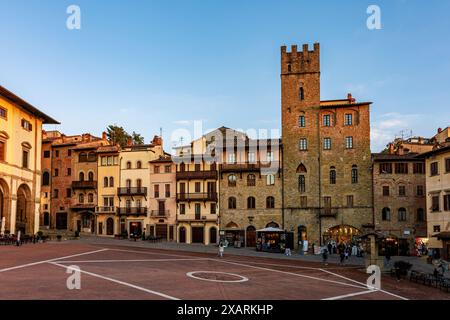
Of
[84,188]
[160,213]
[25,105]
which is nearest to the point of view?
[25,105]

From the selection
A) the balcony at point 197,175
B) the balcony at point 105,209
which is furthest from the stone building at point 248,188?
the balcony at point 105,209

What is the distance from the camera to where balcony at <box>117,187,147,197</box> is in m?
57.4

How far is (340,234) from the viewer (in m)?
52.6

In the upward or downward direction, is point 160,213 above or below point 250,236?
above

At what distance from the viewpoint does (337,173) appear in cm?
5319

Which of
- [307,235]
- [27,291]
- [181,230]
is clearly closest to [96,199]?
[181,230]

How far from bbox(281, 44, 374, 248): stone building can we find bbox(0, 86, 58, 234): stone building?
2791 centimetres

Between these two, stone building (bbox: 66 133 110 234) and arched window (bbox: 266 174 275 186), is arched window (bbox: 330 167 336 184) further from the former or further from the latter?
stone building (bbox: 66 133 110 234)

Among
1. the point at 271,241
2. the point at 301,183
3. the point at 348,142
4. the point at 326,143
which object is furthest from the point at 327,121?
the point at 271,241

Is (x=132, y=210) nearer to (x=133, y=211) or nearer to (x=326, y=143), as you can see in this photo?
(x=133, y=211)

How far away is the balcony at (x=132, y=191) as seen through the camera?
5738 centimetres

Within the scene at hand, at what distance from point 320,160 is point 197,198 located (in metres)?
15.2

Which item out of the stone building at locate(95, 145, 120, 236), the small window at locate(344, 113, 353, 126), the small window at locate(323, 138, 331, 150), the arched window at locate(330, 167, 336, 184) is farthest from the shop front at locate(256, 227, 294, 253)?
the stone building at locate(95, 145, 120, 236)
